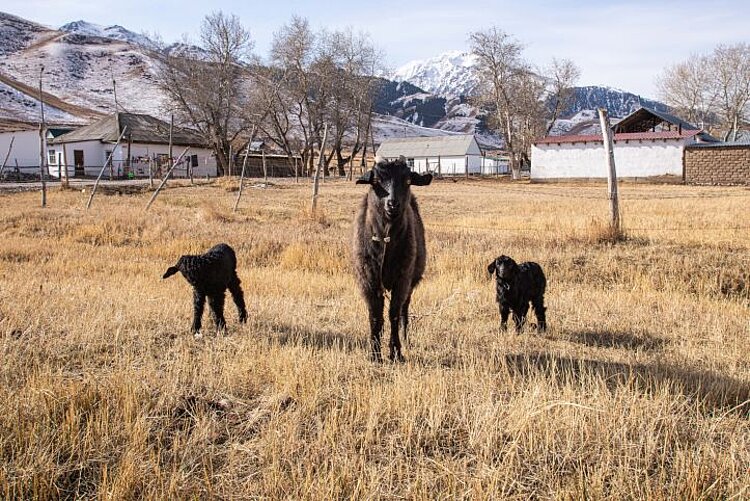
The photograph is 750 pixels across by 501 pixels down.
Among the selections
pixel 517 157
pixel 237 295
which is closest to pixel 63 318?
pixel 237 295

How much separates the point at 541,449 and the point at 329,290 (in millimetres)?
6039

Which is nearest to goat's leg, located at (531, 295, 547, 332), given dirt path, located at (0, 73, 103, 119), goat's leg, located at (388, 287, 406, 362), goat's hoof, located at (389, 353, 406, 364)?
goat's leg, located at (388, 287, 406, 362)

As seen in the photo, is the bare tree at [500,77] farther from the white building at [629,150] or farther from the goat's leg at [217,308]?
the goat's leg at [217,308]

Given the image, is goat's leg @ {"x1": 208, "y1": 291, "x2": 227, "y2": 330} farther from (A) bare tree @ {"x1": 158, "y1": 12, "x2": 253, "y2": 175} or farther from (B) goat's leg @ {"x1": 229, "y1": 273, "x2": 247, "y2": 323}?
(A) bare tree @ {"x1": 158, "y1": 12, "x2": 253, "y2": 175}

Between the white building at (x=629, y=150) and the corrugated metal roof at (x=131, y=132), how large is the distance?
35.9m

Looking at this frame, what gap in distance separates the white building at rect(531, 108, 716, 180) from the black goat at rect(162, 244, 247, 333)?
49.0 meters

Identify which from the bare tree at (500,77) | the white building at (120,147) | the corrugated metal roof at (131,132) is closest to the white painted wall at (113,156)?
the white building at (120,147)

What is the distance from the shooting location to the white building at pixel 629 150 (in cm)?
4853

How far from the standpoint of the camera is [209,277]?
21.0ft

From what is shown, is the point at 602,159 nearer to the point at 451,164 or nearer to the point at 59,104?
the point at 451,164

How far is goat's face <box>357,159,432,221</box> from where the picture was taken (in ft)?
17.1

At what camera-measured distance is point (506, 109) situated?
62.5 metres

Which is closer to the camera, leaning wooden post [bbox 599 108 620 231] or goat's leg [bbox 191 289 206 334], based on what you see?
goat's leg [bbox 191 289 206 334]

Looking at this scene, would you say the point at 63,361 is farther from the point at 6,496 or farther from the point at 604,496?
the point at 604,496
